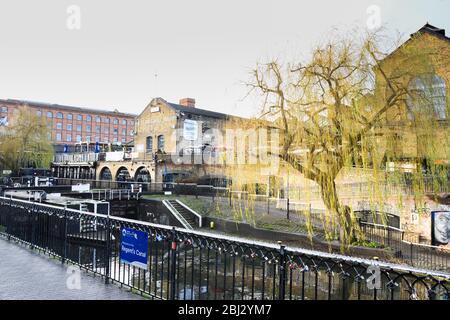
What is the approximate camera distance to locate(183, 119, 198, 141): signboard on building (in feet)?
134

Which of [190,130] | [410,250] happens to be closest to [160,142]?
[190,130]

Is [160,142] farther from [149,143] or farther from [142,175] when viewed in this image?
[142,175]

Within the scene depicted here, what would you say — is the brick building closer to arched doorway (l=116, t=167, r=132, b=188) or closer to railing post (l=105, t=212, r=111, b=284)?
arched doorway (l=116, t=167, r=132, b=188)

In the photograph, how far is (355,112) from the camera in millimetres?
11219

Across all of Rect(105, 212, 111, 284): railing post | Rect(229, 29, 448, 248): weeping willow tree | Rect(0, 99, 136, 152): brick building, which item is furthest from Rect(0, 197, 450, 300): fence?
Rect(0, 99, 136, 152): brick building

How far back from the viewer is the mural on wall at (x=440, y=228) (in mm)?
15797

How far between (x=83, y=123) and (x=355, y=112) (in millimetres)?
78519

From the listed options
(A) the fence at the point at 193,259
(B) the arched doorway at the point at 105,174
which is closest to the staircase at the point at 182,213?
(A) the fence at the point at 193,259

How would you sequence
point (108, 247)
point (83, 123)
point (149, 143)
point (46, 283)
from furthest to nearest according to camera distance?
point (83, 123)
point (149, 143)
point (108, 247)
point (46, 283)

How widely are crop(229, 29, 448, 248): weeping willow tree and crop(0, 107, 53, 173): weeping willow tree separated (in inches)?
1350

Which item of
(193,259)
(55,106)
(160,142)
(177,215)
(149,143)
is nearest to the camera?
(193,259)

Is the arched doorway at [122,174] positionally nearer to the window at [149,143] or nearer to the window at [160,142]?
the window at [149,143]

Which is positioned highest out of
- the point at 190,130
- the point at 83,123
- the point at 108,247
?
the point at 83,123
